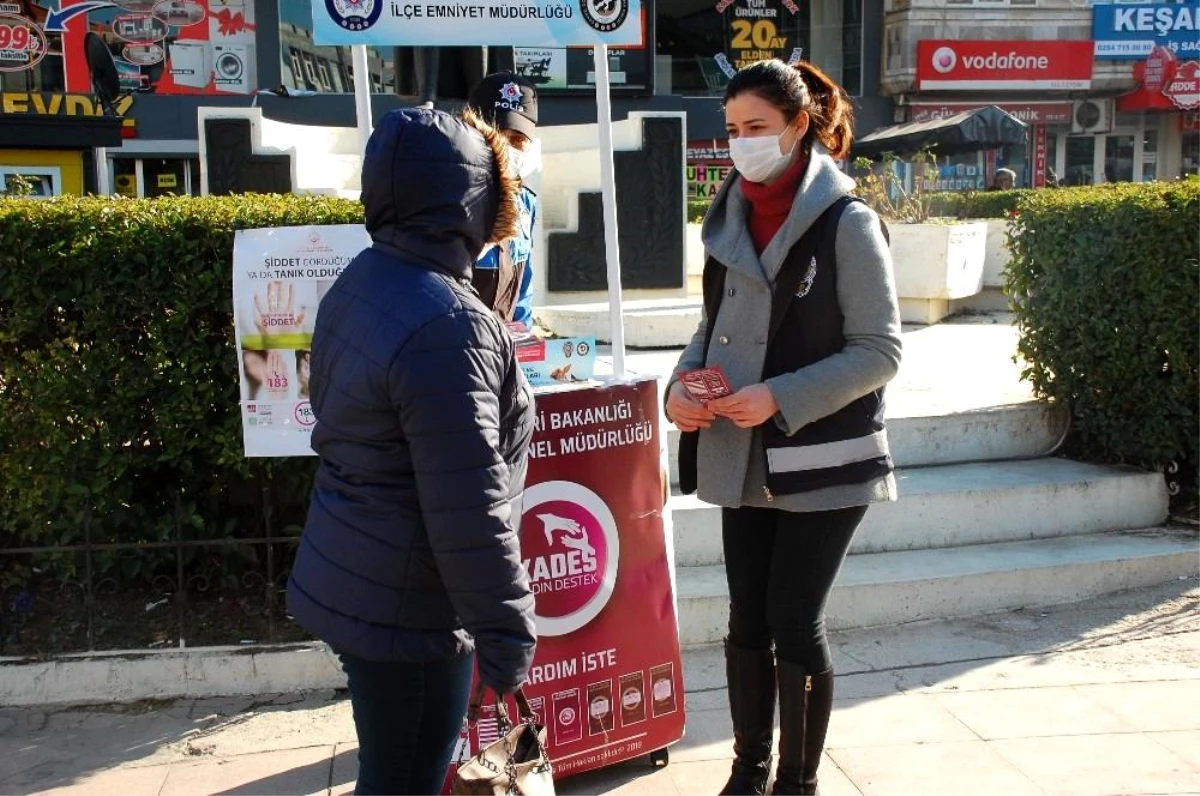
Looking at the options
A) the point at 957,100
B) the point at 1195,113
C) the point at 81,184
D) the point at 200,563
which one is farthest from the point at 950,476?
the point at 1195,113

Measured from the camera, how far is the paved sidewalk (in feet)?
11.8

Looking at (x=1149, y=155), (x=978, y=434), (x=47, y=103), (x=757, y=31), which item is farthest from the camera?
(x=1149, y=155)

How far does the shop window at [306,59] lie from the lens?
76.6 feet

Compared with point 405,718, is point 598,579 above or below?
below

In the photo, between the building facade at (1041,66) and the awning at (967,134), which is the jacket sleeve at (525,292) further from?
the building facade at (1041,66)

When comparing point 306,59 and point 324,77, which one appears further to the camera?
point 324,77

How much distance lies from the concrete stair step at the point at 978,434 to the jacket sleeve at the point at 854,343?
275cm

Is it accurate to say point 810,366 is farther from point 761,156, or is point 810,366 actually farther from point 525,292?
point 525,292

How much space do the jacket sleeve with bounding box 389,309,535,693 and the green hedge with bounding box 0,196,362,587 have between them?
215 centimetres

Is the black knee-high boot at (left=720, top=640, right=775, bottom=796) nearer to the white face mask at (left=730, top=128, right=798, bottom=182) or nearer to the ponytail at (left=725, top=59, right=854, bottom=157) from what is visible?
the white face mask at (left=730, top=128, right=798, bottom=182)

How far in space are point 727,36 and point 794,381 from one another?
A: 26166mm

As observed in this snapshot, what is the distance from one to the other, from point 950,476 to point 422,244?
3.97 metres

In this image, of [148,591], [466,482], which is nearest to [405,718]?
[466,482]

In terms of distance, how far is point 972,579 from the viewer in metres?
4.92
